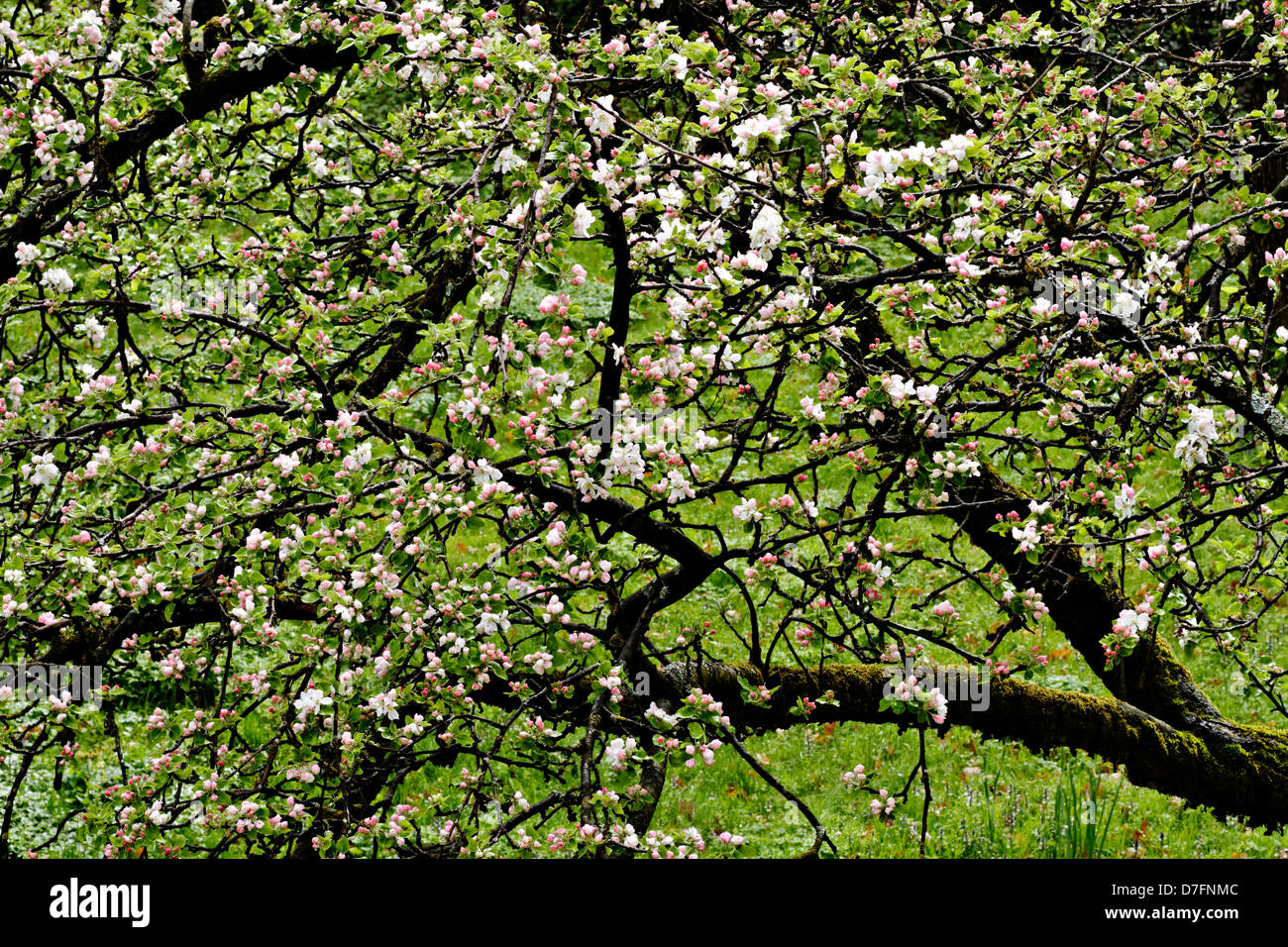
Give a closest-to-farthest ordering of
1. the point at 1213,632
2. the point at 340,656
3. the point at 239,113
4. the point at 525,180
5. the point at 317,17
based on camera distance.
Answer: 1. the point at 525,180
2. the point at 340,656
3. the point at 1213,632
4. the point at 317,17
5. the point at 239,113

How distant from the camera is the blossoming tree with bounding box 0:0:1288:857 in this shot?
9.66 feet

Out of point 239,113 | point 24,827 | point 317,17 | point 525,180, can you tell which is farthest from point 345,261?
point 24,827

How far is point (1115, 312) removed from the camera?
3195 mm

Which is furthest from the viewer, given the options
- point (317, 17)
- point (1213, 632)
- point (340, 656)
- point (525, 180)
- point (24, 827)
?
point (24, 827)

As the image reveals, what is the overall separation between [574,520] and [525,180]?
976mm

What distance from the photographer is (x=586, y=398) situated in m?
3.64

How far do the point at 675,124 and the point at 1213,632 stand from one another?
2.24 metres

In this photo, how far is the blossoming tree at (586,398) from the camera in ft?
9.66

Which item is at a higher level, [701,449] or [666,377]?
[666,377]

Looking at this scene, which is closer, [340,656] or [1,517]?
[340,656]

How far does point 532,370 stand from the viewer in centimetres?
265

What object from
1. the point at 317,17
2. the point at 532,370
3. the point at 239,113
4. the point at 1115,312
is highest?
the point at 239,113
